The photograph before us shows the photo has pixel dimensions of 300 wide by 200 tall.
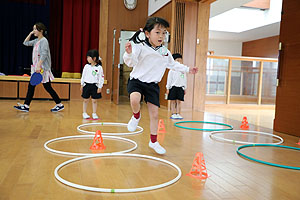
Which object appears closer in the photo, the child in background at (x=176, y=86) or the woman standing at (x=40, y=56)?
the woman standing at (x=40, y=56)

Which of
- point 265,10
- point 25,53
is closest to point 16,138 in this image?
point 25,53

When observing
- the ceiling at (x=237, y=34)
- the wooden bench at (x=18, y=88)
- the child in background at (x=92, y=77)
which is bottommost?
the wooden bench at (x=18, y=88)

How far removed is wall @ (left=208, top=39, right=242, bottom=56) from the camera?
14.9m

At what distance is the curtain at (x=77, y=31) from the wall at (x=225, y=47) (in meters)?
7.79

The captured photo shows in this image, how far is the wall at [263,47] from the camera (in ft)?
40.3

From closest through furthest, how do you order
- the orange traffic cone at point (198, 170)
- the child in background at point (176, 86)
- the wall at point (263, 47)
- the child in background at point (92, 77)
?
the orange traffic cone at point (198, 170), the child in background at point (92, 77), the child in background at point (176, 86), the wall at point (263, 47)

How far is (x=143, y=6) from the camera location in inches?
349

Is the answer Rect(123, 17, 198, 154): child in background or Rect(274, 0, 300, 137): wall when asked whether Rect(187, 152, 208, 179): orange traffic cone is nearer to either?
Rect(123, 17, 198, 154): child in background

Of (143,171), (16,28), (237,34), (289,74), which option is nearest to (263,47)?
(237,34)

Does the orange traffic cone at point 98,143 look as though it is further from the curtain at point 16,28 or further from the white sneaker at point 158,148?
the curtain at point 16,28

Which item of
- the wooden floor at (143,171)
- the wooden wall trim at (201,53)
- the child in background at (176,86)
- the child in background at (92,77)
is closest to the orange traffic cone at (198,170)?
the wooden floor at (143,171)

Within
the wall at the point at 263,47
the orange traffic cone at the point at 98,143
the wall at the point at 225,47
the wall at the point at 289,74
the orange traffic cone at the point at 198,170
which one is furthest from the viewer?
the wall at the point at 225,47

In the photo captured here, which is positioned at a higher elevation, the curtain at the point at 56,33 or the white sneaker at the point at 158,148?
the curtain at the point at 56,33

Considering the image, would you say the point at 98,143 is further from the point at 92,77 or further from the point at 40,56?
the point at 40,56
